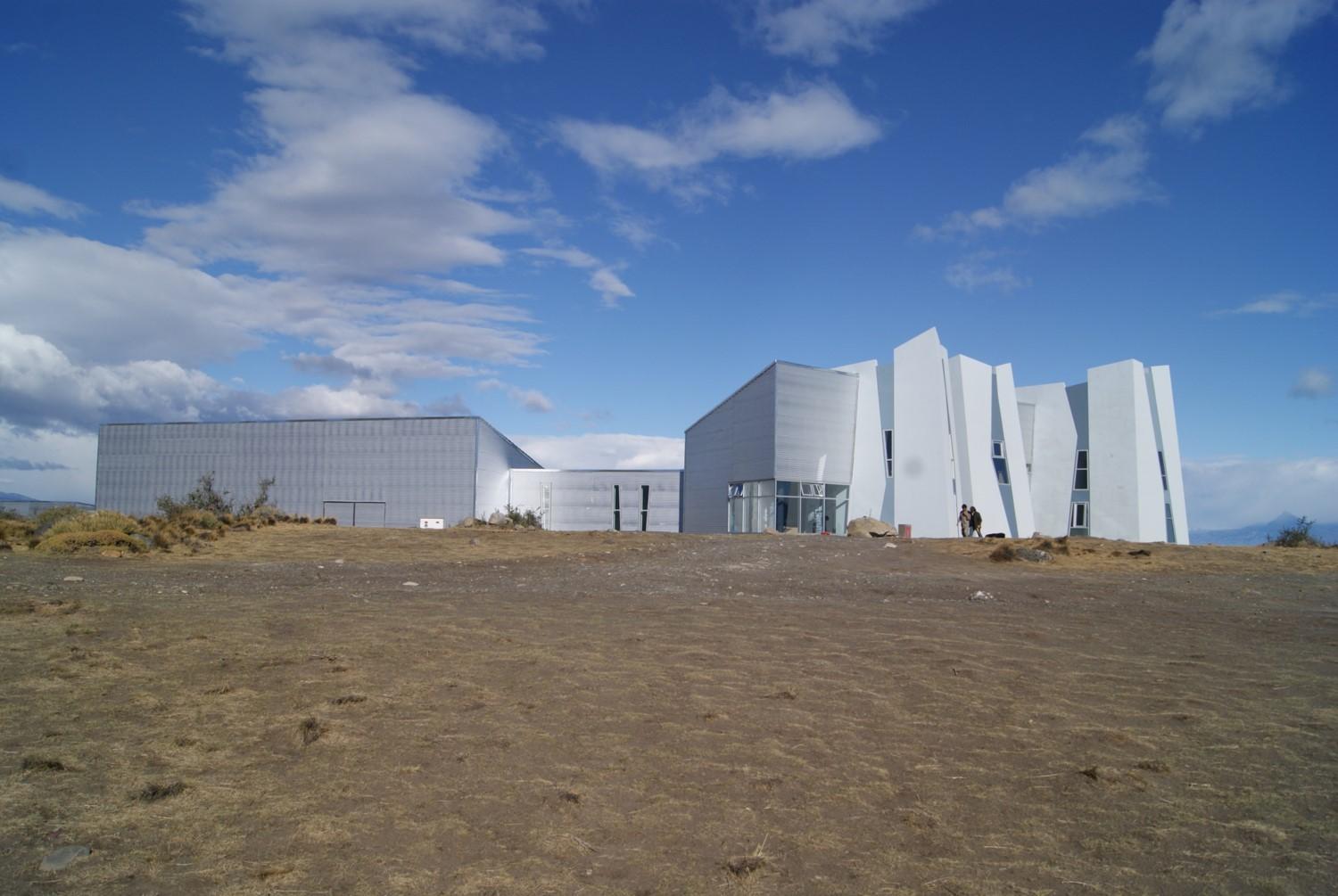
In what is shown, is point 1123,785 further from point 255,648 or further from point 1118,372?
point 1118,372

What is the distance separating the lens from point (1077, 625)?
1189cm

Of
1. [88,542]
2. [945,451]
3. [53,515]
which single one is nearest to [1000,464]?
[945,451]

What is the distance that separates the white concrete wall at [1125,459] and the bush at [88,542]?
40409 millimetres

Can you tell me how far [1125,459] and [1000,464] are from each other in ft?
19.4

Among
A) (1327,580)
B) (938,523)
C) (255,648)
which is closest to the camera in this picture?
(255,648)

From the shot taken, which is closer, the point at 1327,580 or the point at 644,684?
the point at 644,684

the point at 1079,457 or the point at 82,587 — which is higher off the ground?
the point at 1079,457

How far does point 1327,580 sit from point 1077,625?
35.3 feet

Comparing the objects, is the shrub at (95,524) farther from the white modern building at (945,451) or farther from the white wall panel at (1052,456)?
the white wall panel at (1052,456)

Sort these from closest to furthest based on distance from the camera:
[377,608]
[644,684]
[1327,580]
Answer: [644,684] < [377,608] < [1327,580]


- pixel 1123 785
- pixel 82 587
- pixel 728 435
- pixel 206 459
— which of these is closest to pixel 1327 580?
pixel 1123 785

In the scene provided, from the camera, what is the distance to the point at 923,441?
4138 centimetres

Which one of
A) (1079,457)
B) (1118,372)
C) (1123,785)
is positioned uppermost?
(1118,372)

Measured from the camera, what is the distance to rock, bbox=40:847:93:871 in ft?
13.6
